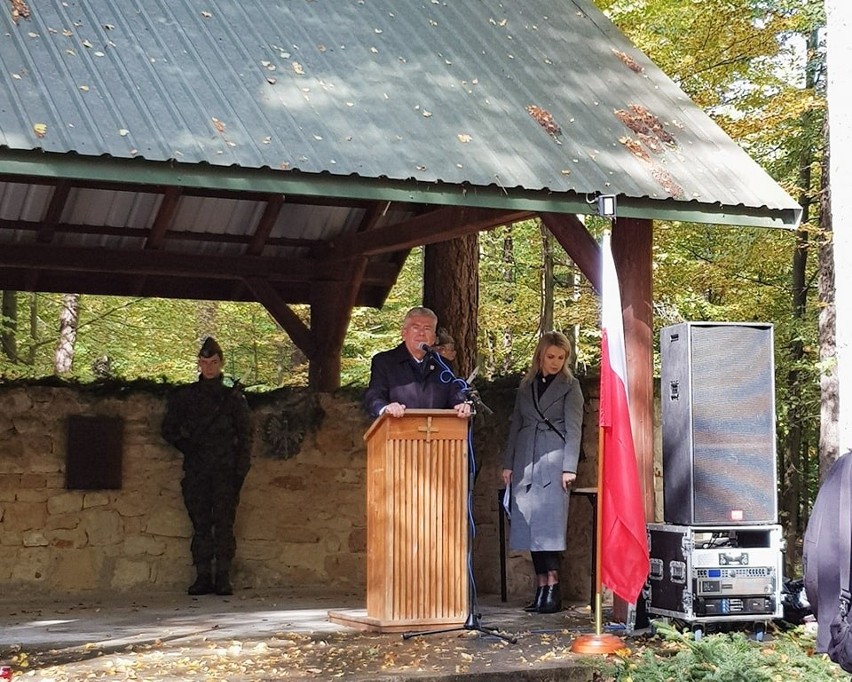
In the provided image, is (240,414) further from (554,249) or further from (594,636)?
(554,249)

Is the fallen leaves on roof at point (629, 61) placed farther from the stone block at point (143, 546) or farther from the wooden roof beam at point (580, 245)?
the stone block at point (143, 546)

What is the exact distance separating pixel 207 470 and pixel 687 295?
6.89 m

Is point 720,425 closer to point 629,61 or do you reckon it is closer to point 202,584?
point 629,61

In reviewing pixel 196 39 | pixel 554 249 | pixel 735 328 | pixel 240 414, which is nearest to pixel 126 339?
pixel 554 249

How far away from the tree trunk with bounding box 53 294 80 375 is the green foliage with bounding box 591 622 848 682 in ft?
41.6

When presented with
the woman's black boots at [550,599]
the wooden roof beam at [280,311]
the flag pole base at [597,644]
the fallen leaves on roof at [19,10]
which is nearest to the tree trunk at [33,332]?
the wooden roof beam at [280,311]

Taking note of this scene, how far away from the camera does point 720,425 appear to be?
22.7 ft

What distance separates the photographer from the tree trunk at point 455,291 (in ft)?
33.8

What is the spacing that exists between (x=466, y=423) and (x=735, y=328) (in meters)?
1.48

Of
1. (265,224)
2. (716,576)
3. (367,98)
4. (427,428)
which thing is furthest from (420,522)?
(265,224)

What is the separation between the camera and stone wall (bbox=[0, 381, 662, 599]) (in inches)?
356

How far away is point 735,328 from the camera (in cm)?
700

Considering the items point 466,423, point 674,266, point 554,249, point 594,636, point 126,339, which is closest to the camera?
point 594,636

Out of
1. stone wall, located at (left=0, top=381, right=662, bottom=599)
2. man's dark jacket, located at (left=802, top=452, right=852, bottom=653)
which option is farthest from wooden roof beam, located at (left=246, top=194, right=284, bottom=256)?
man's dark jacket, located at (left=802, top=452, right=852, bottom=653)
